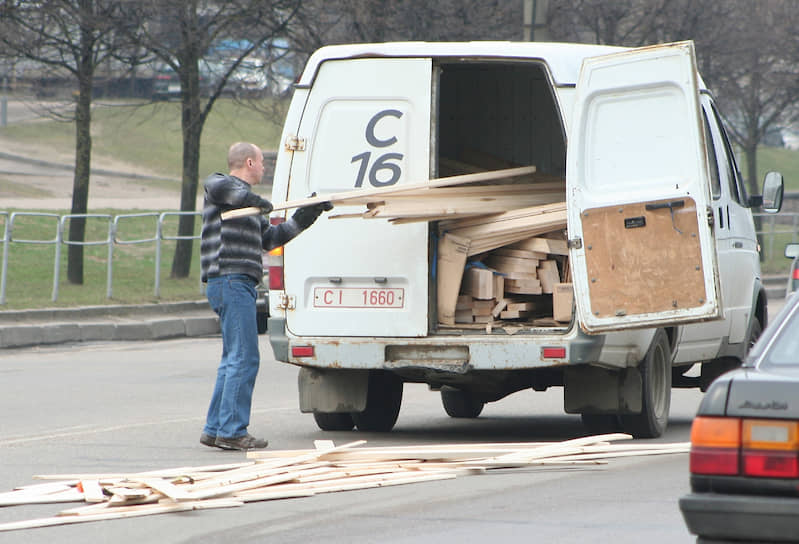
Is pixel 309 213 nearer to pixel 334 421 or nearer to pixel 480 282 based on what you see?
pixel 480 282

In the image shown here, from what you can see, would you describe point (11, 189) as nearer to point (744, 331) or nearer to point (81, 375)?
point (81, 375)

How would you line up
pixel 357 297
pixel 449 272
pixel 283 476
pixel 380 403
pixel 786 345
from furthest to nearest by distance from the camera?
1. pixel 380 403
2. pixel 449 272
3. pixel 357 297
4. pixel 283 476
5. pixel 786 345

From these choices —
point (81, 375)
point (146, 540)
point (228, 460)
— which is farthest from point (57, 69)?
point (146, 540)

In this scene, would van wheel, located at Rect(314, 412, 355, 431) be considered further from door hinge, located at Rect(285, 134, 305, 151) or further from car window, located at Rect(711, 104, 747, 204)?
car window, located at Rect(711, 104, 747, 204)

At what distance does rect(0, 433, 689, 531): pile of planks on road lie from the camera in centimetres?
678

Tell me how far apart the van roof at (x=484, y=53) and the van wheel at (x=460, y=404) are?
2.91 meters

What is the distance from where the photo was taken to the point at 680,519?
6.48 m

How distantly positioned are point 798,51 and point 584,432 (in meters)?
23.7

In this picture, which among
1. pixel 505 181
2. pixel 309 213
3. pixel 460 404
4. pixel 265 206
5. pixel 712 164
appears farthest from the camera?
pixel 460 404

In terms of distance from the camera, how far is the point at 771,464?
13.8ft

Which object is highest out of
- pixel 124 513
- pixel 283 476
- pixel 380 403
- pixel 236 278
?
pixel 236 278

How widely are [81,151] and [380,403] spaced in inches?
504

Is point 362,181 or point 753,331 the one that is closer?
point 362,181

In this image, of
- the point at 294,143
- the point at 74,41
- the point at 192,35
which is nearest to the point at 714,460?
the point at 294,143
